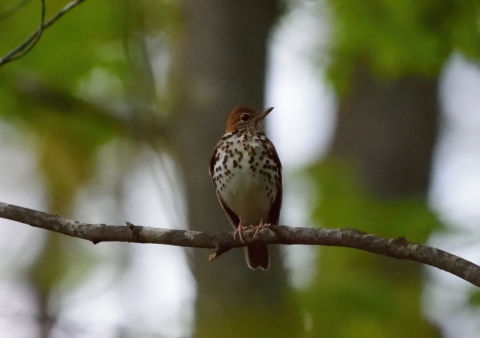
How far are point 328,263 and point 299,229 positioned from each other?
2.03 m

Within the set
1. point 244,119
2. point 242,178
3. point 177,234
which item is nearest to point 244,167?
point 242,178

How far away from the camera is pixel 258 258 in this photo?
14.3ft

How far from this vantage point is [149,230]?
319 cm

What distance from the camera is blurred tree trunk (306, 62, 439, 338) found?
4.19 metres

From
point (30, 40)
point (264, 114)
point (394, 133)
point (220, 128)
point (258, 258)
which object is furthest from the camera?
point (394, 133)

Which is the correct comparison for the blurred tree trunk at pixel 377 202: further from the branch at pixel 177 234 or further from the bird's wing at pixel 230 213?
the branch at pixel 177 234

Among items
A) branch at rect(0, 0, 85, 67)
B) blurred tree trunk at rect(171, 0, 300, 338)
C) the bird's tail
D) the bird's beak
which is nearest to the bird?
the bird's beak

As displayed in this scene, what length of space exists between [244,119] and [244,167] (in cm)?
35

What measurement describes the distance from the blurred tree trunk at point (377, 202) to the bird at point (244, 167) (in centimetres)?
42

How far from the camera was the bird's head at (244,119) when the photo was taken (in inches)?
186

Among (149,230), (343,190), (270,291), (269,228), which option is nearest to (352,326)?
(270,291)

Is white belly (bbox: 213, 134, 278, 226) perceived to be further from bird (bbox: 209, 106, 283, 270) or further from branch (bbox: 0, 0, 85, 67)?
branch (bbox: 0, 0, 85, 67)

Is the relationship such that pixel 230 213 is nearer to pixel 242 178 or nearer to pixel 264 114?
pixel 242 178

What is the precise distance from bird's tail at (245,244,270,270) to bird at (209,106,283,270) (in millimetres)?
334
